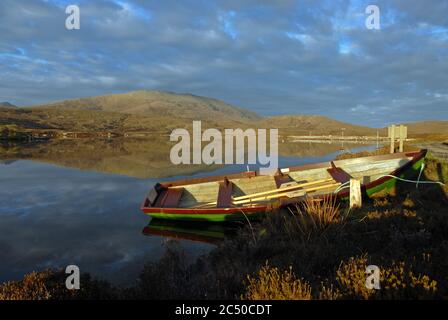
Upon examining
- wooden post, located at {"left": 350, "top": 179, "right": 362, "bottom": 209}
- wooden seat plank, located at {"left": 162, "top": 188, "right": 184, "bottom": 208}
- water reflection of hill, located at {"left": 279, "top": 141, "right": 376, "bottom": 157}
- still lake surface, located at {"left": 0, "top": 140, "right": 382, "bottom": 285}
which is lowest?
still lake surface, located at {"left": 0, "top": 140, "right": 382, "bottom": 285}

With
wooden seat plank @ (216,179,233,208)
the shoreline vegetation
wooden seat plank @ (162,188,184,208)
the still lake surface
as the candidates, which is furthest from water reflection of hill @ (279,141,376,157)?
the shoreline vegetation

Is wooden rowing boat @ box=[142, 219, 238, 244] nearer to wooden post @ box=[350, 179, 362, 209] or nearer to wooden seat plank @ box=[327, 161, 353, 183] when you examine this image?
wooden post @ box=[350, 179, 362, 209]

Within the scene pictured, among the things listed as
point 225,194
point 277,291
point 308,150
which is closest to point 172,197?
point 225,194

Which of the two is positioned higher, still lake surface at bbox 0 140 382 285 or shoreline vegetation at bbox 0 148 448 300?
shoreline vegetation at bbox 0 148 448 300

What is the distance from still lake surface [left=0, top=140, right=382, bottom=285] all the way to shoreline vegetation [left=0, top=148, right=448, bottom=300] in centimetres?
197

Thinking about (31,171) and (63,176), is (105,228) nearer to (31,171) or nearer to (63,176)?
(63,176)

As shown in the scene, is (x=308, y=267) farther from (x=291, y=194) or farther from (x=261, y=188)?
(x=261, y=188)

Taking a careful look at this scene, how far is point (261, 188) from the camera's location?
50.0ft

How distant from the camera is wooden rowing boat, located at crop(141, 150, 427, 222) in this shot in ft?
38.5

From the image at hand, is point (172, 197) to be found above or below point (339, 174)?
below

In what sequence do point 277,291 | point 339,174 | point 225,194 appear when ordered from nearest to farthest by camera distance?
point 277,291 < point 225,194 < point 339,174

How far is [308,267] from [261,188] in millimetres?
9388
